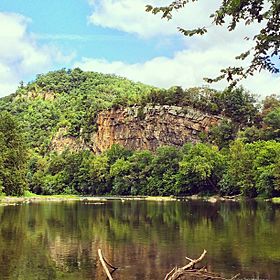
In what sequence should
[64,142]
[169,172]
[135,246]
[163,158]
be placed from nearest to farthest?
[135,246] → [169,172] → [163,158] → [64,142]

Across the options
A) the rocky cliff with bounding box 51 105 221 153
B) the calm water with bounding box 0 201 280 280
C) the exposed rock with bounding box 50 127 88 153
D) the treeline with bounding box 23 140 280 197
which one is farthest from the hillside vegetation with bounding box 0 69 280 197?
the calm water with bounding box 0 201 280 280

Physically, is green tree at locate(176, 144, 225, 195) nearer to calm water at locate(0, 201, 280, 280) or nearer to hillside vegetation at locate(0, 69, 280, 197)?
hillside vegetation at locate(0, 69, 280, 197)

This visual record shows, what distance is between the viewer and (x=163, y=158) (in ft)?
425

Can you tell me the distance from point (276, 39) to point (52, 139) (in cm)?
17837

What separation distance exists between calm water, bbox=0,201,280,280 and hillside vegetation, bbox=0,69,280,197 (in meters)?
41.9

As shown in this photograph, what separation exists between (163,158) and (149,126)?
38178 millimetres

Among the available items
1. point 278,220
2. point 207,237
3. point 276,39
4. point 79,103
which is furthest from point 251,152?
point 79,103

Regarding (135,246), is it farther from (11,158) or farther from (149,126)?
(149,126)

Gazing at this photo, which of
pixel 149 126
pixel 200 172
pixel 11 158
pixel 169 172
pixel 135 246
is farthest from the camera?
pixel 149 126

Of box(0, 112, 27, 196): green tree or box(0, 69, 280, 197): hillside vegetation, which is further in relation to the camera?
box(0, 69, 280, 197): hillside vegetation

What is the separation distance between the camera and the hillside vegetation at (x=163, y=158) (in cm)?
9519

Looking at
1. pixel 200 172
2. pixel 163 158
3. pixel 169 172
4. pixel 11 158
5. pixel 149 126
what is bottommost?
pixel 200 172

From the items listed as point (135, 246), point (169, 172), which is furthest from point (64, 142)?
point (135, 246)

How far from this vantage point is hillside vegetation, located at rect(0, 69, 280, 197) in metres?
95.2
